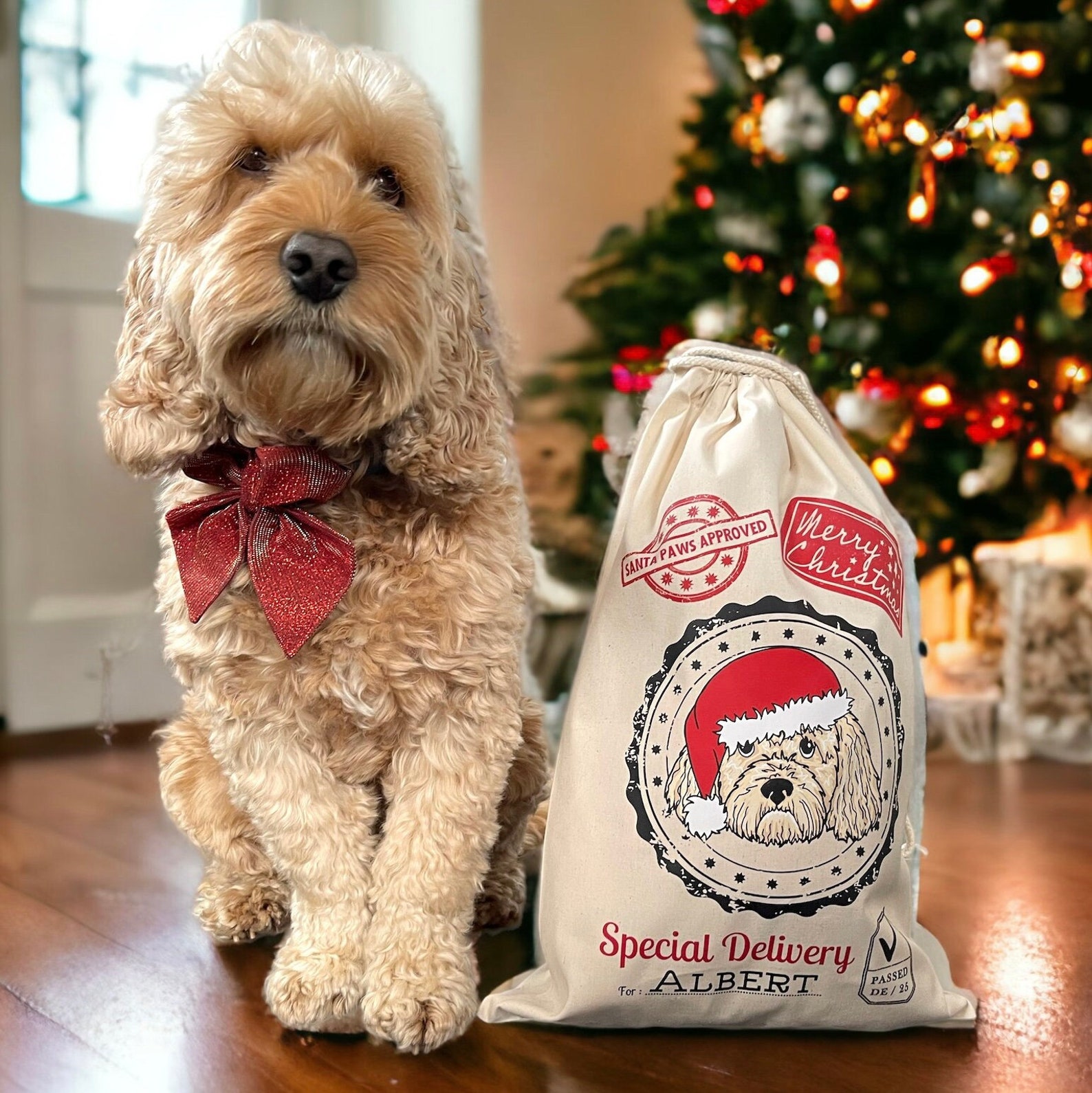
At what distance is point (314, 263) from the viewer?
0.88 metres

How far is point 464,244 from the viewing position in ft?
3.43

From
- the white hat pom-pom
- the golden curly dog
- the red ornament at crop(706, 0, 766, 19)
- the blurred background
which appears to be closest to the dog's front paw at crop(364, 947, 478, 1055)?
the golden curly dog

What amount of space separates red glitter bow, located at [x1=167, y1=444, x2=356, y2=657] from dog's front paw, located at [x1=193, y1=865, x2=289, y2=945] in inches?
15.1

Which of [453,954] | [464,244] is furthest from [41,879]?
[464,244]

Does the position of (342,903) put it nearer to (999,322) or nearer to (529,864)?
(529,864)

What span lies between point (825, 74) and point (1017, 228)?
17.6 inches

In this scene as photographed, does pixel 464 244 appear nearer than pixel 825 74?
Yes

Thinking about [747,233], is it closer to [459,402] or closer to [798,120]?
[798,120]

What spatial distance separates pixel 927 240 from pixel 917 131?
7.8 inches

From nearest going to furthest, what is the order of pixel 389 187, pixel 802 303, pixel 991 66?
pixel 389 187 → pixel 991 66 → pixel 802 303

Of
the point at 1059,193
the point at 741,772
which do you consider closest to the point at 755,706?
the point at 741,772

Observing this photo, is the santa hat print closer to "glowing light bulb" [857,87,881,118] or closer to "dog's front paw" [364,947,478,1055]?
"dog's front paw" [364,947,478,1055]

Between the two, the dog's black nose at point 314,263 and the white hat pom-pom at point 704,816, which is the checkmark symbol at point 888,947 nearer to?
the white hat pom-pom at point 704,816

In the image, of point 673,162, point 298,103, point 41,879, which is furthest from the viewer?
point 673,162
